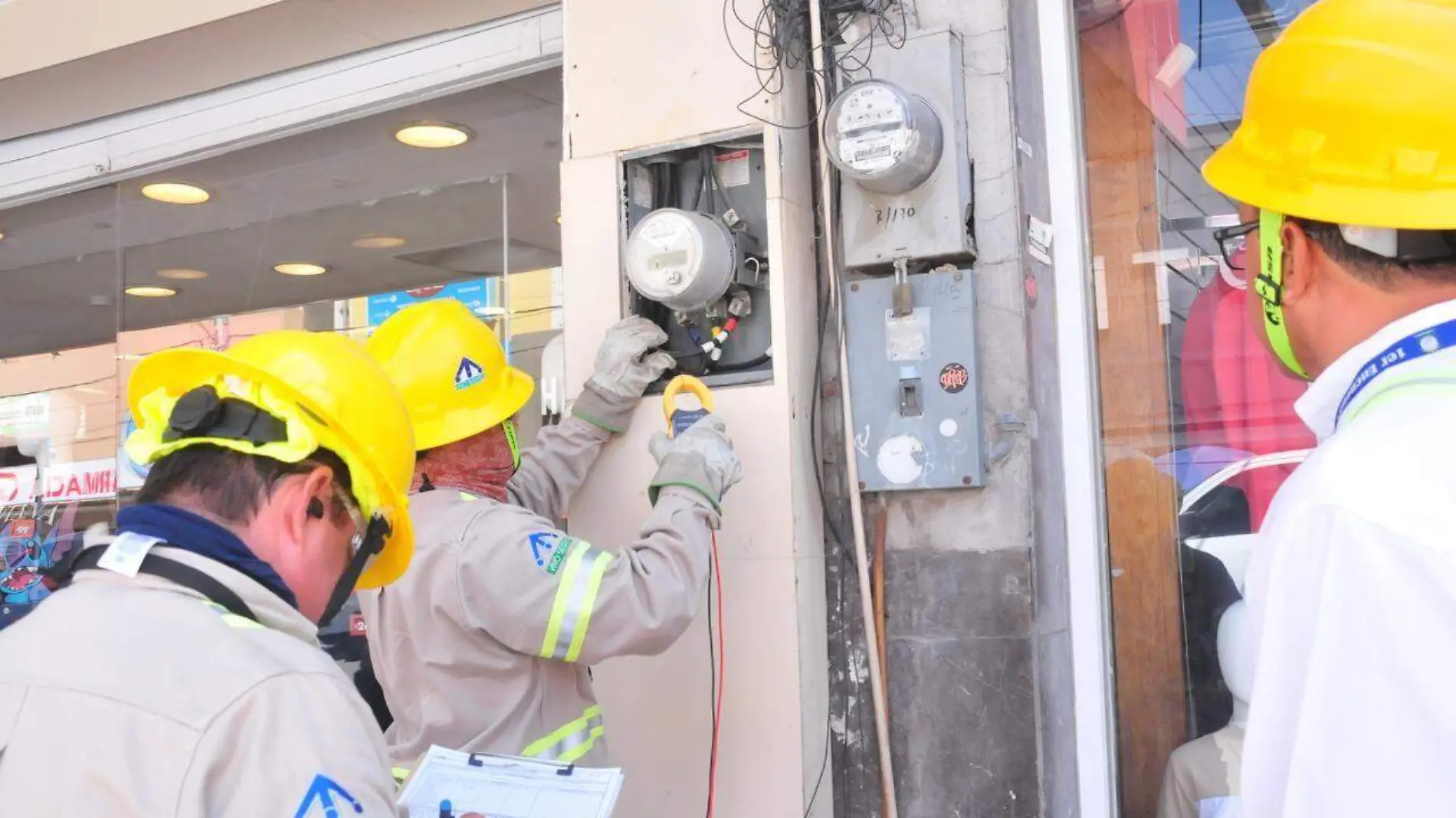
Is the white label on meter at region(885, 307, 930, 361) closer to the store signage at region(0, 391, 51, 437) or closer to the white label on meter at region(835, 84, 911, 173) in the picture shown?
the white label on meter at region(835, 84, 911, 173)

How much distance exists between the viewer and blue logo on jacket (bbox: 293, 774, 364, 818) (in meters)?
1.34

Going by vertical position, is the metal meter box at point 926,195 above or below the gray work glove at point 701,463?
above

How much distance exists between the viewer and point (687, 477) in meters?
2.71

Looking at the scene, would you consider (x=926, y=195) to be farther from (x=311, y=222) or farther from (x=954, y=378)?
(x=311, y=222)

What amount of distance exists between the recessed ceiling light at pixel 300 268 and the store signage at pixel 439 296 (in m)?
0.38

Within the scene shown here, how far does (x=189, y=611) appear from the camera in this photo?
1.42 metres

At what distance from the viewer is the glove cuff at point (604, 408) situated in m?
3.17

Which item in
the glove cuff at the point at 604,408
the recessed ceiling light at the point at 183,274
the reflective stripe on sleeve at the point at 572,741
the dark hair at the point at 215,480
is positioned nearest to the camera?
the dark hair at the point at 215,480

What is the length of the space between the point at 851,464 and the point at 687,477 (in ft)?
1.47

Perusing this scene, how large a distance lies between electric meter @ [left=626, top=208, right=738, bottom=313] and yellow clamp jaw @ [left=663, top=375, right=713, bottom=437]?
0.20m

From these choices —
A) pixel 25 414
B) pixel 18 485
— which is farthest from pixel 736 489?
pixel 25 414

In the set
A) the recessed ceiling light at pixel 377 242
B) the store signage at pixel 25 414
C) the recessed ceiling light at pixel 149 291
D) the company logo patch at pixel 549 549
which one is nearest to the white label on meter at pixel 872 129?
the company logo patch at pixel 549 549

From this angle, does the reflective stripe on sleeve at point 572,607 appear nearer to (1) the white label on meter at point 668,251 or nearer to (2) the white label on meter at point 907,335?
(1) the white label on meter at point 668,251

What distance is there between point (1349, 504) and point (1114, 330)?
2055 millimetres
